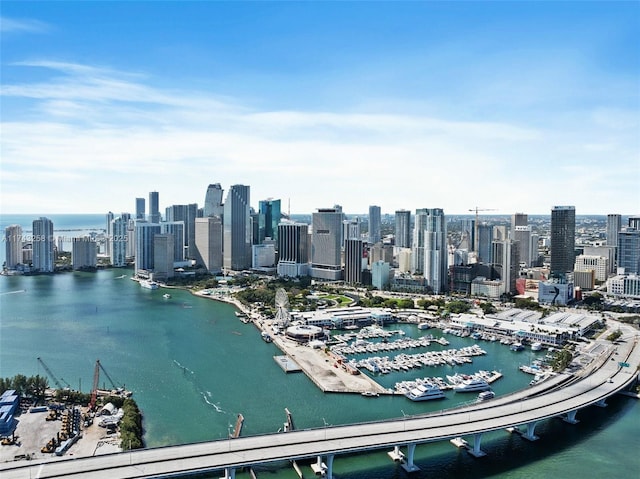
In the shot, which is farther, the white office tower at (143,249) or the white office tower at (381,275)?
the white office tower at (143,249)

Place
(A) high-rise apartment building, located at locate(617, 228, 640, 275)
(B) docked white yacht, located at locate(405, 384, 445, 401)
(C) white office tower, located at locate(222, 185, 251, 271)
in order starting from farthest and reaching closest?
1. (C) white office tower, located at locate(222, 185, 251, 271)
2. (A) high-rise apartment building, located at locate(617, 228, 640, 275)
3. (B) docked white yacht, located at locate(405, 384, 445, 401)

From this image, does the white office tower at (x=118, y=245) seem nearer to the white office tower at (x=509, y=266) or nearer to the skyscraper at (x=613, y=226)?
the white office tower at (x=509, y=266)

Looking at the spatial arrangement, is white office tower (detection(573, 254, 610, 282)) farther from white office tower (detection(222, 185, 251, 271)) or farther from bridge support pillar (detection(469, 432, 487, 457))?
bridge support pillar (detection(469, 432, 487, 457))

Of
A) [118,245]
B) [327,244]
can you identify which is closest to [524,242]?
[327,244]

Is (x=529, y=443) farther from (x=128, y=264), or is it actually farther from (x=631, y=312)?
(x=128, y=264)

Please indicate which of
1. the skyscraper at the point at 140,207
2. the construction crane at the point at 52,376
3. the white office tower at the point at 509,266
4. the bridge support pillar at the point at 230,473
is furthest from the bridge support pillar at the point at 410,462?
the skyscraper at the point at 140,207

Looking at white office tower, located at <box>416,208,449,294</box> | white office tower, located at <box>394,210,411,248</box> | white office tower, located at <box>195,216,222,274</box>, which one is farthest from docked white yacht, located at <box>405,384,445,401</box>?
white office tower, located at <box>394,210,411,248</box>
